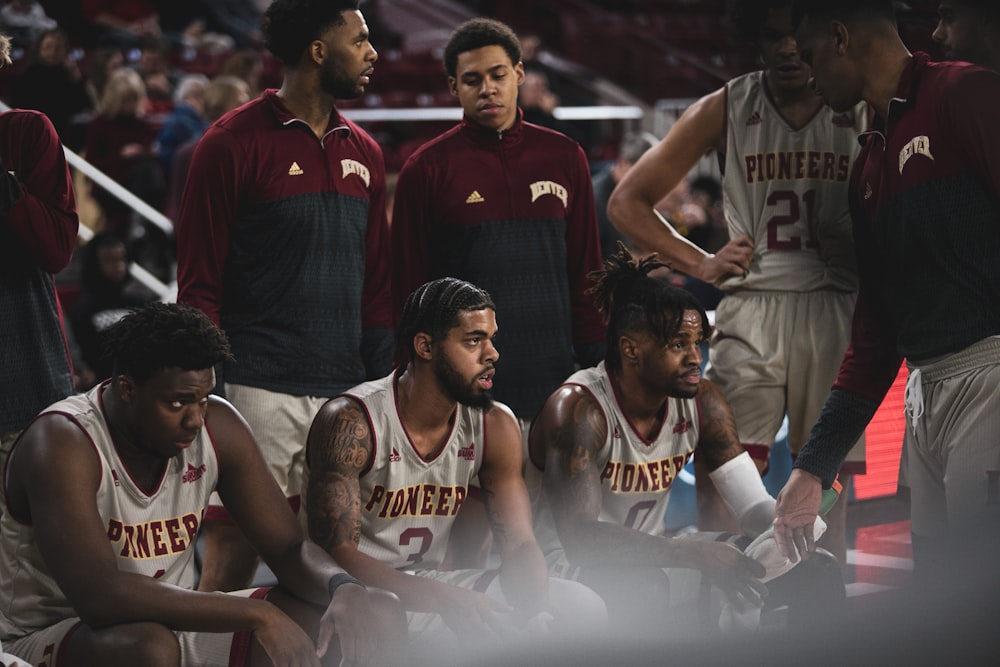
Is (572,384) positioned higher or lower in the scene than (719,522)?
higher

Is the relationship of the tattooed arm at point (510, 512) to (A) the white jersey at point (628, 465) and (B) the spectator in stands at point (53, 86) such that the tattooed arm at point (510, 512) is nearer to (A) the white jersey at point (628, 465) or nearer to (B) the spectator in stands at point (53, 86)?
(A) the white jersey at point (628, 465)

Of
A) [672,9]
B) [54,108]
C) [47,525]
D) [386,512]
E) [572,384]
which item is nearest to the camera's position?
[47,525]

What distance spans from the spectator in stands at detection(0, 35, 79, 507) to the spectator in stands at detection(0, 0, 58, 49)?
7.30 m

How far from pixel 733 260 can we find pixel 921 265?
3.40 feet

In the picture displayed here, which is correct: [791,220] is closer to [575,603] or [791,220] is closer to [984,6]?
[984,6]

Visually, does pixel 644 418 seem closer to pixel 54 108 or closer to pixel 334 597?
pixel 334 597

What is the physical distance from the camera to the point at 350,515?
3.39 meters

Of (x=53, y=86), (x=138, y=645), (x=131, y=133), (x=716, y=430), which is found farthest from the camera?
(x=53, y=86)

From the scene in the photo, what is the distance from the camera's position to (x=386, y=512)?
358 cm

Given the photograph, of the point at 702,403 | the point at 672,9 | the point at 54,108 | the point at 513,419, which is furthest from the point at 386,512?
the point at 672,9

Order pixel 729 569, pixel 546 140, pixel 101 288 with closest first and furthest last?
pixel 729 569
pixel 546 140
pixel 101 288

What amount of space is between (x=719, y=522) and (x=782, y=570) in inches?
26.0

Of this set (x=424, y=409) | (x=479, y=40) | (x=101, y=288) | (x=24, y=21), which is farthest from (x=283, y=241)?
(x=24, y=21)

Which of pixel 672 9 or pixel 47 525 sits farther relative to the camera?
pixel 672 9
